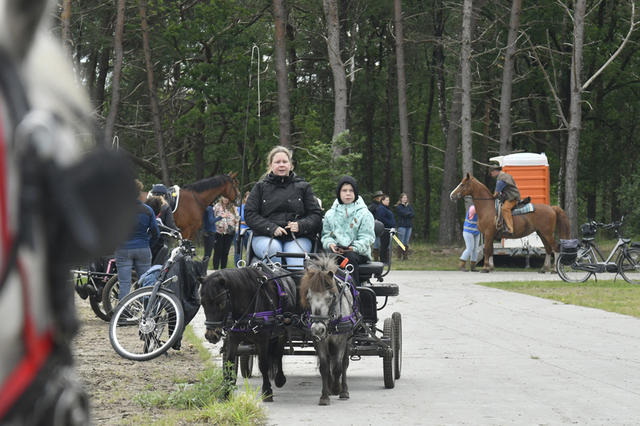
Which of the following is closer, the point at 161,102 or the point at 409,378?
the point at 409,378

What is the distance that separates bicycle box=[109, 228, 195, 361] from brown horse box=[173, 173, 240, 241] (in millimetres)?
8374

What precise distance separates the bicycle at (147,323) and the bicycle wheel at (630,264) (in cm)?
1334

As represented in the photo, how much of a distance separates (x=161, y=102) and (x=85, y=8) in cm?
504

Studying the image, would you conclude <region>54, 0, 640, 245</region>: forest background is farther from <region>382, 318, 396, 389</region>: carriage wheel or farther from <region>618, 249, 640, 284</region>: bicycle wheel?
<region>382, 318, 396, 389</region>: carriage wheel

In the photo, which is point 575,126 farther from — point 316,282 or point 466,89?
point 316,282

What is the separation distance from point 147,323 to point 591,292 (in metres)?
10.9

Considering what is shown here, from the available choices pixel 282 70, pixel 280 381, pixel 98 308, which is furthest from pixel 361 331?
pixel 282 70

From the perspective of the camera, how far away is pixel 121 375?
790 centimetres

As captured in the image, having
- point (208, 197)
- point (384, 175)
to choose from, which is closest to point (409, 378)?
point (208, 197)

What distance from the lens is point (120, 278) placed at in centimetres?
1113

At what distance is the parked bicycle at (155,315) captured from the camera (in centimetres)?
883

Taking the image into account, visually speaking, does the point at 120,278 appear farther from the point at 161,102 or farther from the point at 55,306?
the point at 161,102

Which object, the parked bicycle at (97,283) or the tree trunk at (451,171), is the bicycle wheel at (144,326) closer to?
the parked bicycle at (97,283)

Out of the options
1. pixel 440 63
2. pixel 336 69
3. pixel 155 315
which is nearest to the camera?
pixel 155 315
